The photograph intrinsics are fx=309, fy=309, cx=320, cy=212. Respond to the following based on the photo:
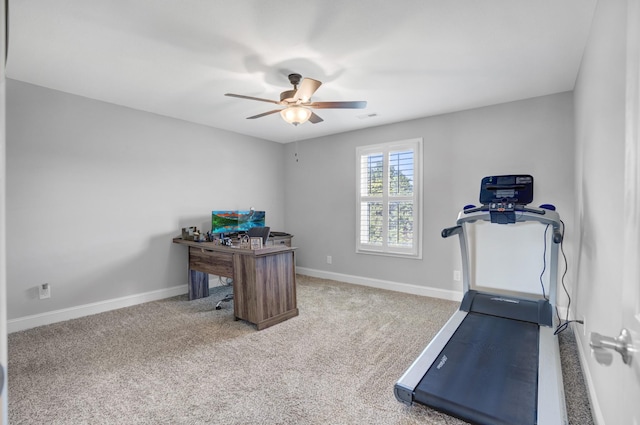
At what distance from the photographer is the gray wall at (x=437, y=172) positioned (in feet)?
10.9

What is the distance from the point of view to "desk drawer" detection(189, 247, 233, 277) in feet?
11.3

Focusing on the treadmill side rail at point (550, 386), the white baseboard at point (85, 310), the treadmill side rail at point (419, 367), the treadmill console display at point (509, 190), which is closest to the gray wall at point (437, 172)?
the treadmill console display at point (509, 190)

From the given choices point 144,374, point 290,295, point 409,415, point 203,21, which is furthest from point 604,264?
point 144,374

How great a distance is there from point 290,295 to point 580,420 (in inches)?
97.4

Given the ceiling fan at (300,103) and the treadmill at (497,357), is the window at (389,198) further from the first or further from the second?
the ceiling fan at (300,103)

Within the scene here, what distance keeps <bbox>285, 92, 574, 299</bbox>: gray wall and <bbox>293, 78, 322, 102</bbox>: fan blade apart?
2.17m

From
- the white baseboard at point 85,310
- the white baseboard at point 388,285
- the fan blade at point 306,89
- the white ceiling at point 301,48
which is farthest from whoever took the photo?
the white baseboard at point 388,285

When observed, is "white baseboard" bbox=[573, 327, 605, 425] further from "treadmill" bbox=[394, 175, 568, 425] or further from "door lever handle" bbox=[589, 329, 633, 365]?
"door lever handle" bbox=[589, 329, 633, 365]

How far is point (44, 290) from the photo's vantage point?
3.18 metres

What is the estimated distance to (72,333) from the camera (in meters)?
2.97

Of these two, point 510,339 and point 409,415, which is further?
point 510,339

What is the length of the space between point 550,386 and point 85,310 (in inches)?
168

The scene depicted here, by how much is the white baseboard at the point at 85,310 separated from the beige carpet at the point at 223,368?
11 cm

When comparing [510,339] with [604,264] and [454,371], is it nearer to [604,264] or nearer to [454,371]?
[454,371]
